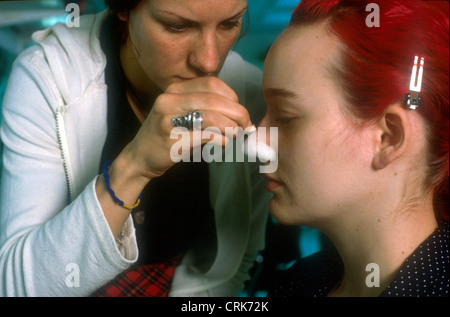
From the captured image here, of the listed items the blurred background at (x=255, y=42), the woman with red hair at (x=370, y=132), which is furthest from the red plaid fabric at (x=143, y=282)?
the woman with red hair at (x=370, y=132)

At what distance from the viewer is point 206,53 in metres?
0.58

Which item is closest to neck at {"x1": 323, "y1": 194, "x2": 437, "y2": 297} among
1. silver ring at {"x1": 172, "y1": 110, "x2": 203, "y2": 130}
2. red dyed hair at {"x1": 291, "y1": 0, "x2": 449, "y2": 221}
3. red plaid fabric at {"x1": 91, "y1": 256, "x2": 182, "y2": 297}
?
red dyed hair at {"x1": 291, "y1": 0, "x2": 449, "y2": 221}

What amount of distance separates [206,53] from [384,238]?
13.8 inches

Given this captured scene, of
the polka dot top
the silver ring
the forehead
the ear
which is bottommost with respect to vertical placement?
the polka dot top

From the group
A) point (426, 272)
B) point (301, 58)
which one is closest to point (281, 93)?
point (301, 58)

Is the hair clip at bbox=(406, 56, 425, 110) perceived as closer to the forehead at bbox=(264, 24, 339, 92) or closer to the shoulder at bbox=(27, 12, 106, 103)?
the forehead at bbox=(264, 24, 339, 92)

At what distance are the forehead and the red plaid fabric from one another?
481 millimetres

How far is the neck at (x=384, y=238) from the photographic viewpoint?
548 mm

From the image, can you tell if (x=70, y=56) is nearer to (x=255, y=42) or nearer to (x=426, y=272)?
(x=255, y=42)

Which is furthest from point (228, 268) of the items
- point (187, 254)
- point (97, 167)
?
point (97, 167)

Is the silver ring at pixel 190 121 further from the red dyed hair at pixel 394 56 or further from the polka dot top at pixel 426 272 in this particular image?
the polka dot top at pixel 426 272

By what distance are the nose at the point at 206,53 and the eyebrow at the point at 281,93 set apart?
0.08m

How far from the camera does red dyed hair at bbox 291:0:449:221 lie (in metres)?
0.50

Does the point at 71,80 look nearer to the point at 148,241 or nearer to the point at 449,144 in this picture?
the point at 148,241
